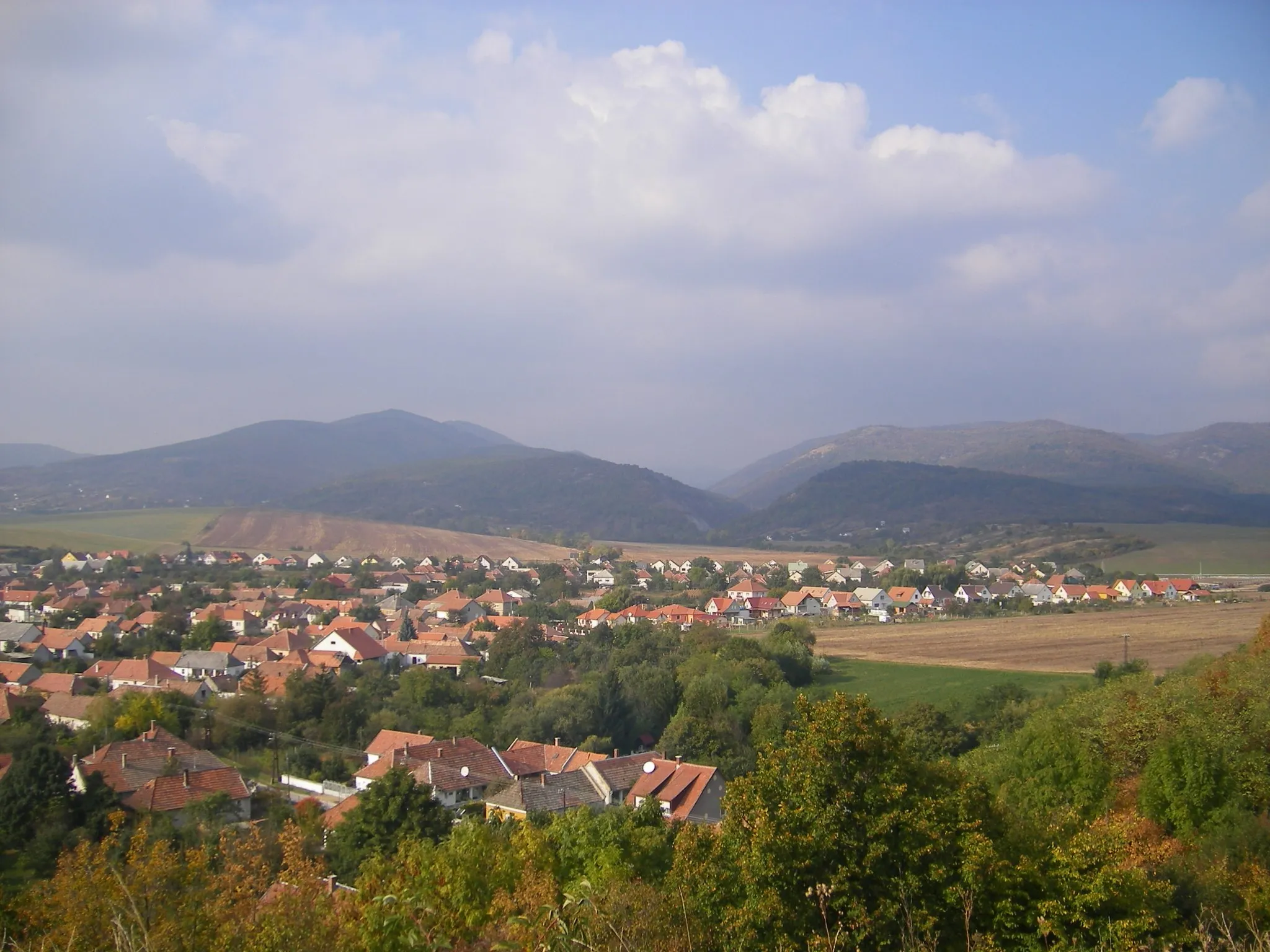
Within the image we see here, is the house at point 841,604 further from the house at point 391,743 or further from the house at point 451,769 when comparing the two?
the house at point 451,769

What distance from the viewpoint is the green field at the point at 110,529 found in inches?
2638

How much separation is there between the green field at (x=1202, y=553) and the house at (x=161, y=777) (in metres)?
60.9

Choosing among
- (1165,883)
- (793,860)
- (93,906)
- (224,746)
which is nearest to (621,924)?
(793,860)

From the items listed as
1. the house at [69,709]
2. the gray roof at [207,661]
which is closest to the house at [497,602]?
the gray roof at [207,661]

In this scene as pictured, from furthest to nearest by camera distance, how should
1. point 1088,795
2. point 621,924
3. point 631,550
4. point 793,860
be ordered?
point 631,550 → point 1088,795 → point 793,860 → point 621,924

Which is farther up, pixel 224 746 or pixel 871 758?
pixel 871 758

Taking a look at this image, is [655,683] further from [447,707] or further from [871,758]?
[871,758]

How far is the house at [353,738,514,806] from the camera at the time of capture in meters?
21.0

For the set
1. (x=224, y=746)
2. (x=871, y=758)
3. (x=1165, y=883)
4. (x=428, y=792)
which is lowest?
(x=224, y=746)

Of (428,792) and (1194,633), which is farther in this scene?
(1194,633)

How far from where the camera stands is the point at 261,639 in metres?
39.5

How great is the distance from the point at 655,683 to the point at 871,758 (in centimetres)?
2182

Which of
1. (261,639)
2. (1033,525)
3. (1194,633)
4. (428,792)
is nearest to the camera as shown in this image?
(428,792)

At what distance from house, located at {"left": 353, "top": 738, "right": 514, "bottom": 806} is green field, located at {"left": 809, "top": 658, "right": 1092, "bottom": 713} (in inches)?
441
